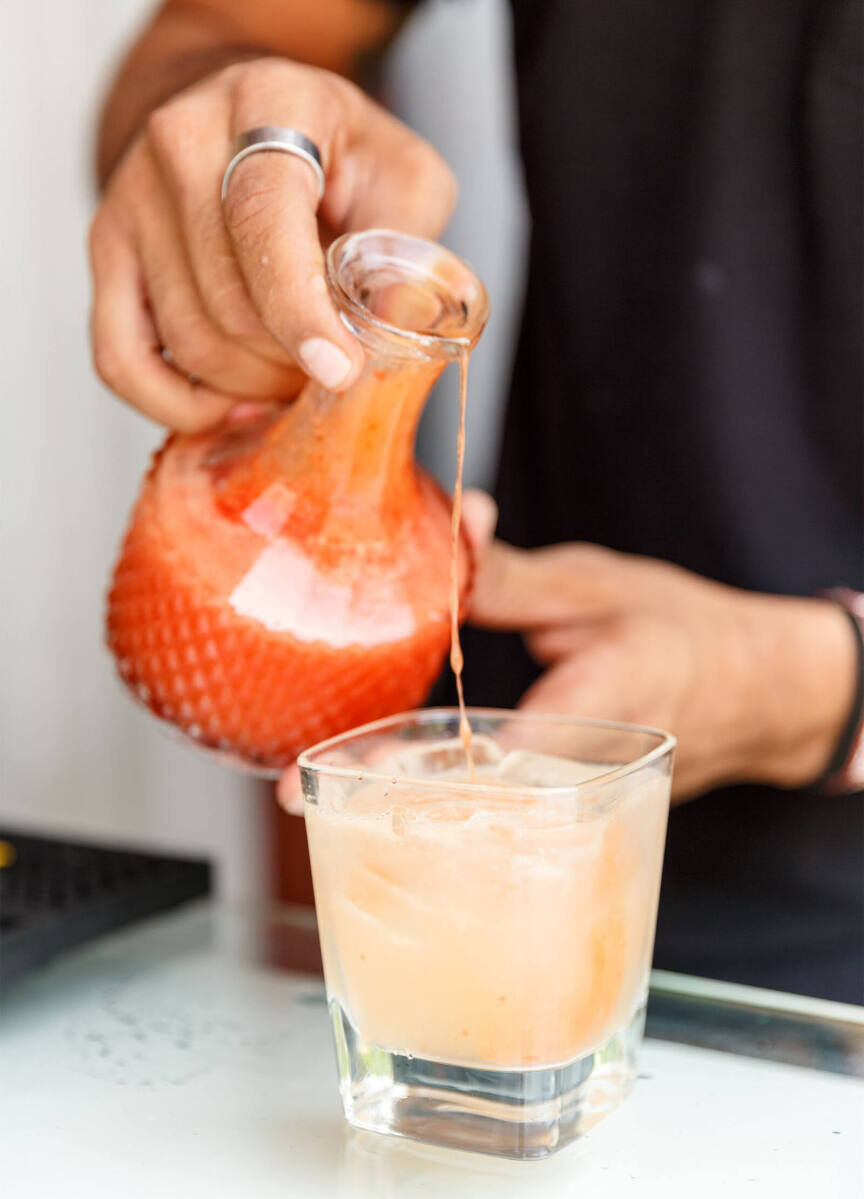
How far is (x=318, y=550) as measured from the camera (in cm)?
49

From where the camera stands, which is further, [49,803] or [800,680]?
[49,803]

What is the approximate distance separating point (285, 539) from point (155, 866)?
28cm

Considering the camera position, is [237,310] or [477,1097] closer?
[477,1097]

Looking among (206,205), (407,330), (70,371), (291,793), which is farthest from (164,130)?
(70,371)

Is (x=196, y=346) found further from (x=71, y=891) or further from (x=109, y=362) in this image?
(x=71, y=891)

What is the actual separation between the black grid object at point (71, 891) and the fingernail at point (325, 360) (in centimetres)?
30

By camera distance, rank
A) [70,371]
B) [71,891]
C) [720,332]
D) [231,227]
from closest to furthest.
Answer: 1. [231,227]
2. [71,891]
3. [720,332]
4. [70,371]

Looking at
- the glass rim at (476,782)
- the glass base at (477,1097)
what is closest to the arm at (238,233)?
the glass rim at (476,782)

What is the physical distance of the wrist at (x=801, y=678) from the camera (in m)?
0.73

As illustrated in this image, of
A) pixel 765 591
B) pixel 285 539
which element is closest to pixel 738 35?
pixel 765 591

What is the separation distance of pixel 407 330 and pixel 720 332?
1.25 ft

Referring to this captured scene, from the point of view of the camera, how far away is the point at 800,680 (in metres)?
0.73

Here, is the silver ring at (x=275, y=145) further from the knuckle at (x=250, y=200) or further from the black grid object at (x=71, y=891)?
the black grid object at (x=71, y=891)

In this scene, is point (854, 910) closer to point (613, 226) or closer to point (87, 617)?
point (613, 226)
